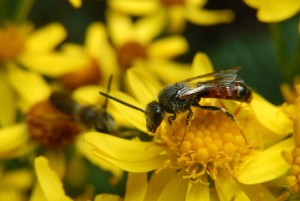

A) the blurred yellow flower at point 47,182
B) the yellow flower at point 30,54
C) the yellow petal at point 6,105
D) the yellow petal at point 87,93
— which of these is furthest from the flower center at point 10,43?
the blurred yellow flower at point 47,182

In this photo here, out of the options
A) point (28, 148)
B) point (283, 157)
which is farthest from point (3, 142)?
point (283, 157)

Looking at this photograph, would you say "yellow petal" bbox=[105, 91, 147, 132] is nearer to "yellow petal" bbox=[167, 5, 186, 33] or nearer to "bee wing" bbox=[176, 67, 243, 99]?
"bee wing" bbox=[176, 67, 243, 99]

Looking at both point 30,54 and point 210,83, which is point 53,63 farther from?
point 210,83

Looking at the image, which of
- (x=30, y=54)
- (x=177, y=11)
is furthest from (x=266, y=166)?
(x=177, y=11)

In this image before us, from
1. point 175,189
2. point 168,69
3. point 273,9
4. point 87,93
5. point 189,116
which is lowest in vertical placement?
point 168,69

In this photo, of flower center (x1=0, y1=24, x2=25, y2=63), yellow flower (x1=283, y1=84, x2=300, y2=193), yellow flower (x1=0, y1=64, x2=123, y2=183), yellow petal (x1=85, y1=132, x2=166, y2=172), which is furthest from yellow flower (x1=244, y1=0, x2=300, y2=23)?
flower center (x1=0, y1=24, x2=25, y2=63)

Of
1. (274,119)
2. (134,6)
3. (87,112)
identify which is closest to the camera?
(274,119)

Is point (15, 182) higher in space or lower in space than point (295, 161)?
lower

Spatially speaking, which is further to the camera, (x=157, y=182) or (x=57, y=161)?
(x=57, y=161)
